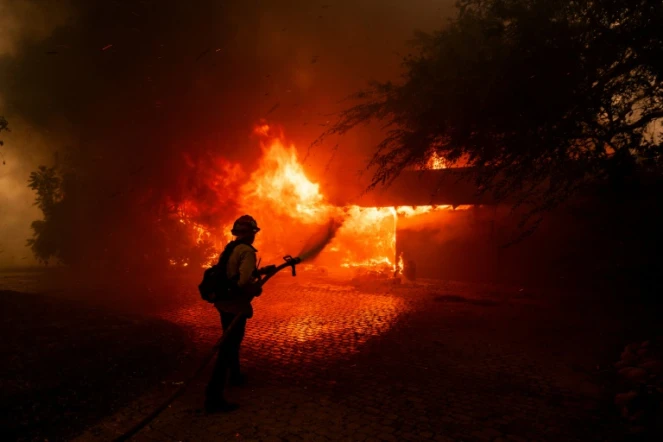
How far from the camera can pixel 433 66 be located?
910cm

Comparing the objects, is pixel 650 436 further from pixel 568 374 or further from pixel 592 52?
pixel 592 52

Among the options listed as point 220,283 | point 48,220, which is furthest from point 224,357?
point 48,220

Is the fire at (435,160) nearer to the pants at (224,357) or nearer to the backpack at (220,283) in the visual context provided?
the backpack at (220,283)

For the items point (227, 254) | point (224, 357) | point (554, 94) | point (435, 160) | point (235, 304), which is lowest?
point (224, 357)

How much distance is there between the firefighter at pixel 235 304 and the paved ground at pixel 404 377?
254mm

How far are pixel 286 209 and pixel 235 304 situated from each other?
14.8 metres

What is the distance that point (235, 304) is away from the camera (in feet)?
16.5

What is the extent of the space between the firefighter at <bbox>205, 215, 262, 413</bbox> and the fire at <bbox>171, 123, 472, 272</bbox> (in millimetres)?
14251

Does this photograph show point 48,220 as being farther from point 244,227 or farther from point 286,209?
point 244,227

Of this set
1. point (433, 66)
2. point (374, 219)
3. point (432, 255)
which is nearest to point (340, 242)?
point (374, 219)

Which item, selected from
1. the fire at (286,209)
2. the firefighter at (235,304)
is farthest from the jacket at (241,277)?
the fire at (286,209)

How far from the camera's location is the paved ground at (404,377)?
429 cm

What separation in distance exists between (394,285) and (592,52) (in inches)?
423

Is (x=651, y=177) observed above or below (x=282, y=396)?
above
